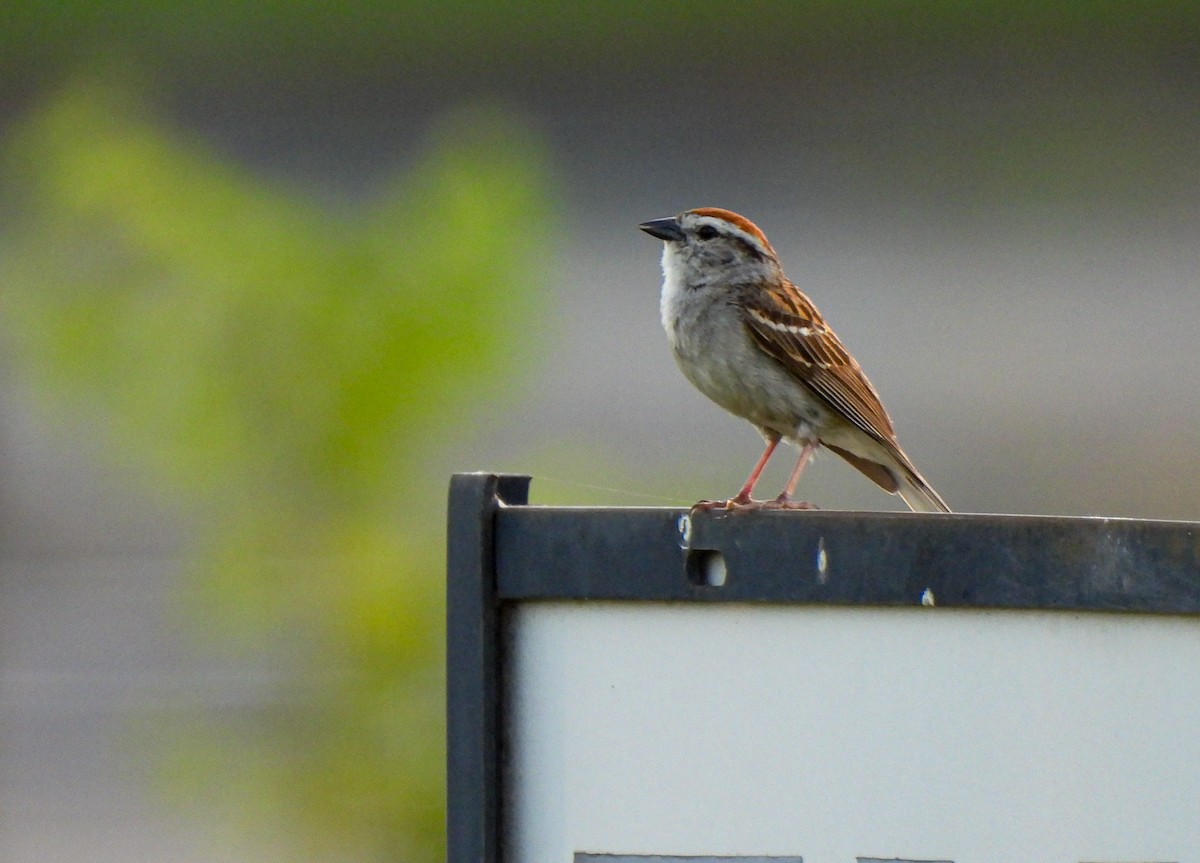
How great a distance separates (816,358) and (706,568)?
2210mm

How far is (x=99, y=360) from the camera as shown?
4602 millimetres

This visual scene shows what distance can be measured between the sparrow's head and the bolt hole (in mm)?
2357

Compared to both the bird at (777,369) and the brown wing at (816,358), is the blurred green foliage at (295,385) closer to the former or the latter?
the bird at (777,369)

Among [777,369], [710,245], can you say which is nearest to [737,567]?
[777,369]

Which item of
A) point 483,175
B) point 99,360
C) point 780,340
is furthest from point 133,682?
point 780,340

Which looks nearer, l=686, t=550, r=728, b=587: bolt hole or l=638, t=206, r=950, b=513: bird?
l=686, t=550, r=728, b=587: bolt hole

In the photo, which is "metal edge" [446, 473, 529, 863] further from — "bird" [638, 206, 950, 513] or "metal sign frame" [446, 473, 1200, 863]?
"bird" [638, 206, 950, 513]

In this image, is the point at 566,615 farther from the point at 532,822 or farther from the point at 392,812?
the point at 392,812

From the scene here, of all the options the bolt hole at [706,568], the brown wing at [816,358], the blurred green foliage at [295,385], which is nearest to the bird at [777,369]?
the brown wing at [816,358]

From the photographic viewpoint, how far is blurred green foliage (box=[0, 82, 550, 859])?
4367 millimetres

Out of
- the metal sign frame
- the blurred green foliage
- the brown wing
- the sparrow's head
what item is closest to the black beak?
the sparrow's head

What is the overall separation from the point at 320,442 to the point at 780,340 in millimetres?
1422

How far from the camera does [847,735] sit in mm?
1808

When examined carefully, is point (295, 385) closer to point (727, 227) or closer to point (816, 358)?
point (727, 227)
